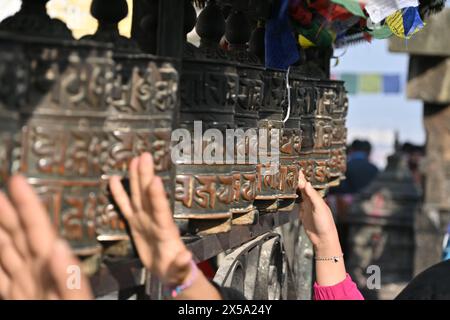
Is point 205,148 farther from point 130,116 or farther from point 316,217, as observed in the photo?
point 316,217

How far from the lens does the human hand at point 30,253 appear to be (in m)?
1.42

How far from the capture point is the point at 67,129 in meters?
1.60

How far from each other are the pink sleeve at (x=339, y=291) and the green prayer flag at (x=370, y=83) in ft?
41.6

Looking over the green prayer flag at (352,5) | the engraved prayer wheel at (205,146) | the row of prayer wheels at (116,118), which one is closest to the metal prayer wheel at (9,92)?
the row of prayer wheels at (116,118)

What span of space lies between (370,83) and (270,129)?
12778 millimetres

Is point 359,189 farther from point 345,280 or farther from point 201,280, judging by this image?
point 201,280

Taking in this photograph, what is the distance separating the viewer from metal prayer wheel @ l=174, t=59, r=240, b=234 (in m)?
2.08

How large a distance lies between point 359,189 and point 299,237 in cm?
611

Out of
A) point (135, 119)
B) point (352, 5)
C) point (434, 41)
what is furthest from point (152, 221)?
point (434, 41)

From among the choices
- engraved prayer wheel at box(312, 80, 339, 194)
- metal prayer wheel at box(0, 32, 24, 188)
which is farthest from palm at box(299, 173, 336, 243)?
metal prayer wheel at box(0, 32, 24, 188)

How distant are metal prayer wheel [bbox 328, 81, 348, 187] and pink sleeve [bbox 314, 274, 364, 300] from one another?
72cm

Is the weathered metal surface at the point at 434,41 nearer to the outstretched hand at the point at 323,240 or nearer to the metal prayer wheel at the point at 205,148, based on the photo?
the outstretched hand at the point at 323,240

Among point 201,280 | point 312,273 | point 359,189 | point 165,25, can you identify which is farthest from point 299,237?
point 359,189

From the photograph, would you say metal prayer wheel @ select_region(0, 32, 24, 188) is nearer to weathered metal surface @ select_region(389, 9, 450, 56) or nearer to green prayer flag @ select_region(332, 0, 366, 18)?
green prayer flag @ select_region(332, 0, 366, 18)
